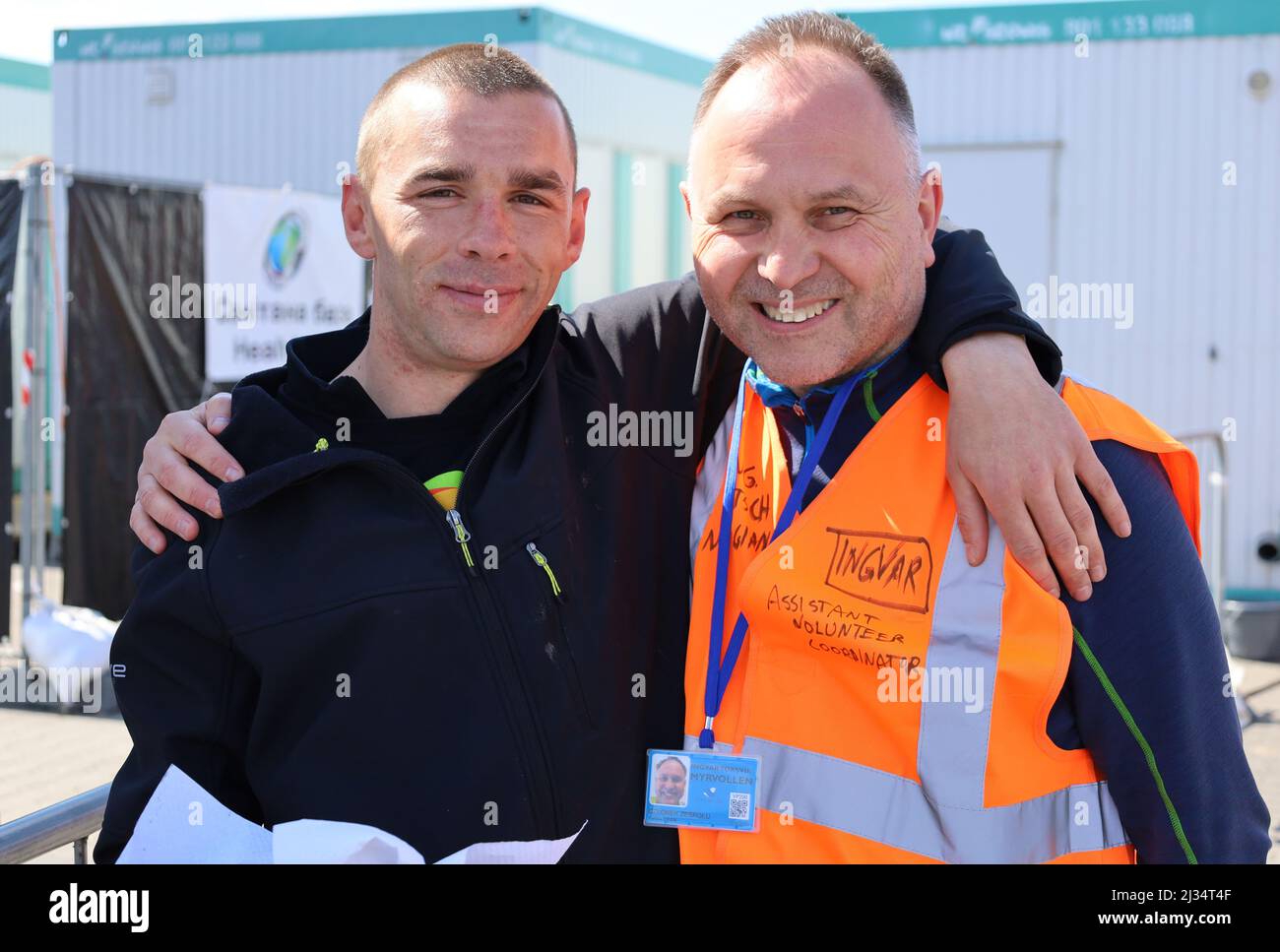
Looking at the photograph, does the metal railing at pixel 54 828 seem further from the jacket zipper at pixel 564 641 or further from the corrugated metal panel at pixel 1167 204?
the corrugated metal panel at pixel 1167 204

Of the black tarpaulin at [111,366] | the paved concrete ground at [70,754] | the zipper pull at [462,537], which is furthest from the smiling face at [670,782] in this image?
the black tarpaulin at [111,366]

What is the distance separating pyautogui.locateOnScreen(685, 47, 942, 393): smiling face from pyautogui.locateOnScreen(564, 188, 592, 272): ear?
0.34 meters

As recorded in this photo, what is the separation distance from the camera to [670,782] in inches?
87.6

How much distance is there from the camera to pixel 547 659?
214 centimetres

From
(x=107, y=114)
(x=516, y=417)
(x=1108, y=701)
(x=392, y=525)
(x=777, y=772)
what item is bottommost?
(x=777, y=772)

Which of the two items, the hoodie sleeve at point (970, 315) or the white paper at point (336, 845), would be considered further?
the hoodie sleeve at point (970, 315)

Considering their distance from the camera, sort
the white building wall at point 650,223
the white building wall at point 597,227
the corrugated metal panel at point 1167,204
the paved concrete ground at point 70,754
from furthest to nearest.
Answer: the white building wall at point 650,223 → the white building wall at point 597,227 → the corrugated metal panel at point 1167,204 → the paved concrete ground at point 70,754

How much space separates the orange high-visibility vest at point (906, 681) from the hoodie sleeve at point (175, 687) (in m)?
0.80

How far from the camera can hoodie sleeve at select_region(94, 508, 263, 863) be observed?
6.91ft

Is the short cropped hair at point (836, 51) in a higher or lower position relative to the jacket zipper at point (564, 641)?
higher

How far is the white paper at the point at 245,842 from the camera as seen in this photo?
6.79 feet
